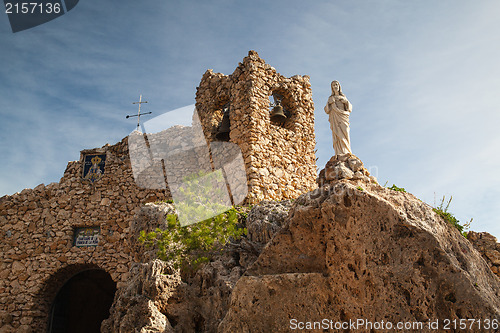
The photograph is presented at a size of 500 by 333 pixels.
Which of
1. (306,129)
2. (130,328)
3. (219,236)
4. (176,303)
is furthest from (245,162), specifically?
(130,328)

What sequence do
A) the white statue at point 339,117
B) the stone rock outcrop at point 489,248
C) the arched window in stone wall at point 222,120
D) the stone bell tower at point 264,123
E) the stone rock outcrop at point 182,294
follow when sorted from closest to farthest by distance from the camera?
the stone rock outcrop at point 182,294
the stone rock outcrop at point 489,248
the white statue at point 339,117
the stone bell tower at point 264,123
the arched window in stone wall at point 222,120

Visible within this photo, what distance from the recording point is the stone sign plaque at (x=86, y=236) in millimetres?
10754

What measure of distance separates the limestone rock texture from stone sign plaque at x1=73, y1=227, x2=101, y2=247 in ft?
26.8

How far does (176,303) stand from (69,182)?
7.96m

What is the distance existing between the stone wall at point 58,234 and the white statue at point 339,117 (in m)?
5.75

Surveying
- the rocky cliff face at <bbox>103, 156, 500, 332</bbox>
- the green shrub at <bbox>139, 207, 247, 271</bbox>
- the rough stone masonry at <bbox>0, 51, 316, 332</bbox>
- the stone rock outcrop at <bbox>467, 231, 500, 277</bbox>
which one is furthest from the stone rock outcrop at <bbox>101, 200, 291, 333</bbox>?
the stone rock outcrop at <bbox>467, 231, 500, 277</bbox>

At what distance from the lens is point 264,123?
385 inches

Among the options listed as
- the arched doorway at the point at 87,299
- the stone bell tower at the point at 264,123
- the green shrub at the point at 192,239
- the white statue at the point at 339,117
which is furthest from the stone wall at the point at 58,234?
the white statue at the point at 339,117

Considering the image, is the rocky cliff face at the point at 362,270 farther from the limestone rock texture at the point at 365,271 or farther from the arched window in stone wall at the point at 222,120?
the arched window in stone wall at the point at 222,120

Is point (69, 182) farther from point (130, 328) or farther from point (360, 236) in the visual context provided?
point (360, 236)

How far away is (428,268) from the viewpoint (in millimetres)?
3309

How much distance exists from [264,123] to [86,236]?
595 cm

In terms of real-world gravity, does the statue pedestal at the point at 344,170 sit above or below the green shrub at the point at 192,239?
above

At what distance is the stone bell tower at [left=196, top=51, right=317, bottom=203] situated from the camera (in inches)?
367
